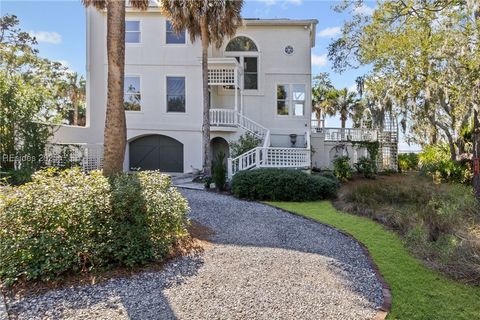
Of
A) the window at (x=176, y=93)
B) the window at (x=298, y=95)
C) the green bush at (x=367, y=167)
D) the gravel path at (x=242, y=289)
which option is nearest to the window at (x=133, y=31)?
the window at (x=176, y=93)

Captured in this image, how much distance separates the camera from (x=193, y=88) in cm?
1756

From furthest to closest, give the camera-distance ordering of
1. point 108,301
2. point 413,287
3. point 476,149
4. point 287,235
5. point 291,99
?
1. point 291,99
2. point 476,149
3. point 287,235
4. point 413,287
5. point 108,301

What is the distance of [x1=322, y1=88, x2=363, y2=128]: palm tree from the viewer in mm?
34250

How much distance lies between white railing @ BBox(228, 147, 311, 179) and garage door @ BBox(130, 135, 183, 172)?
481 centimetres

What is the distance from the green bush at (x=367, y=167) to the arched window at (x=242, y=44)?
26.7 ft

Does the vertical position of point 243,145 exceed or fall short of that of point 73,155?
it exceeds it

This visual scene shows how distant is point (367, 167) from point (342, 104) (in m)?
18.6

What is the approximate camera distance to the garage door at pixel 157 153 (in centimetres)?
1805

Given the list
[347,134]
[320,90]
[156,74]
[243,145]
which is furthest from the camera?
[320,90]

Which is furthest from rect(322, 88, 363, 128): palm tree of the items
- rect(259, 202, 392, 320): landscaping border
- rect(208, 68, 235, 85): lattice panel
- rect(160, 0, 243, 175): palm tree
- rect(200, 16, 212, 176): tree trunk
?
rect(259, 202, 392, 320): landscaping border

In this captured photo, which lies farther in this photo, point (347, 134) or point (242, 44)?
point (347, 134)

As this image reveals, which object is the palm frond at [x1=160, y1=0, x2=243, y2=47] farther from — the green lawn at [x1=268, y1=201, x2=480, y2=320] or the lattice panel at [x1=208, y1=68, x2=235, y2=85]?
the green lawn at [x1=268, y1=201, x2=480, y2=320]

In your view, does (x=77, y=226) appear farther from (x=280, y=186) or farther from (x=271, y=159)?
(x=271, y=159)

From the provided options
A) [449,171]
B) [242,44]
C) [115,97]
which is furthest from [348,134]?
[115,97]
